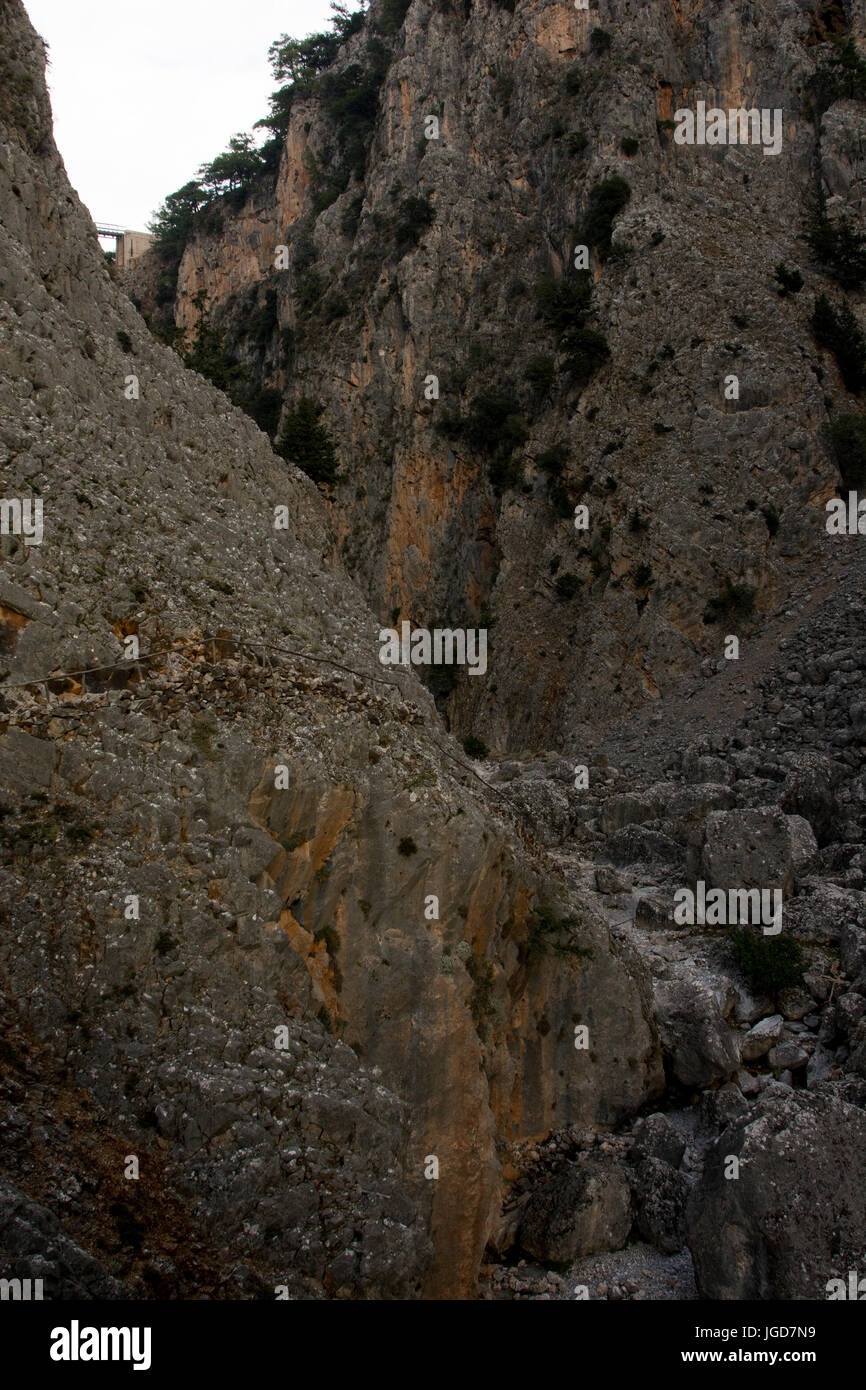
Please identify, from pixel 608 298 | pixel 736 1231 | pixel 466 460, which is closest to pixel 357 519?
pixel 466 460

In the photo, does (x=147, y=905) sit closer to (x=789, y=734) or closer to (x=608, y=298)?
(x=789, y=734)

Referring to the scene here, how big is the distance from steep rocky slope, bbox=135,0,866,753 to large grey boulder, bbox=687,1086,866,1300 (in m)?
23.9

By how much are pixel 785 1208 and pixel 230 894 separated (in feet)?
20.4

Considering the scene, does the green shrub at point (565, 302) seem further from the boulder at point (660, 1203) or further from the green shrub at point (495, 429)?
the boulder at point (660, 1203)

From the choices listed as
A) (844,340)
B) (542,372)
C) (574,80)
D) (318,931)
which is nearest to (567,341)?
(542,372)

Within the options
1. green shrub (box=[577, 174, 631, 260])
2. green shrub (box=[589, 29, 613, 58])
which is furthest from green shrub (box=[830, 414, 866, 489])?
green shrub (box=[589, 29, 613, 58])

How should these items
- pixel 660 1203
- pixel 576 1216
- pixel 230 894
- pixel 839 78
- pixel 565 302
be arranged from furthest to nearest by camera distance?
pixel 839 78 < pixel 565 302 < pixel 660 1203 < pixel 576 1216 < pixel 230 894

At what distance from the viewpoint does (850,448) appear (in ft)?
114

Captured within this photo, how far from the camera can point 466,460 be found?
140 ft

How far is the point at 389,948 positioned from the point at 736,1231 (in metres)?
4.42

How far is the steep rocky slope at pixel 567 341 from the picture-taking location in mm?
35000

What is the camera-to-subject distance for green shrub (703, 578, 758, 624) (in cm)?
3328

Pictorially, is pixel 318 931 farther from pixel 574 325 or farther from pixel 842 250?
pixel 842 250

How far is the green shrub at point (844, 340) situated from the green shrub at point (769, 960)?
2885 cm
